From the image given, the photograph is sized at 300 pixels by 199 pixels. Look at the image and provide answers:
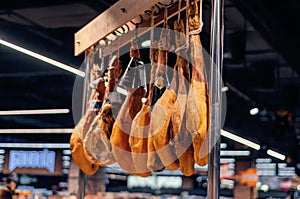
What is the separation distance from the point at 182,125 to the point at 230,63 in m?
2.15

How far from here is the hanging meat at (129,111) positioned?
1.24m

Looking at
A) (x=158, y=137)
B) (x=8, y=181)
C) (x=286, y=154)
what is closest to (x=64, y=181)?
(x=8, y=181)

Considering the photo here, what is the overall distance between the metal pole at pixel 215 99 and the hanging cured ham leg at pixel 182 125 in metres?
0.06

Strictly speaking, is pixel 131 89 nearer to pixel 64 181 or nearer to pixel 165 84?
pixel 165 84

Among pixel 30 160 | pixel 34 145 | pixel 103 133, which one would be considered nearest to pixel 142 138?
pixel 103 133

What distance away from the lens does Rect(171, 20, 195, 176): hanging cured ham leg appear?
111cm

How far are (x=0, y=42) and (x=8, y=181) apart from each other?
3.15 ft

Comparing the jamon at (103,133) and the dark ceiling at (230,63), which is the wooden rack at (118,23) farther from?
the dark ceiling at (230,63)

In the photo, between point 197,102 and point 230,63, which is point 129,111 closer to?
point 197,102

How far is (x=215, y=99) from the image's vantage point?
1077mm

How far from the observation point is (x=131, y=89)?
1289 mm

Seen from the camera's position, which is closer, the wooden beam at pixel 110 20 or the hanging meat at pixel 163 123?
the hanging meat at pixel 163 123

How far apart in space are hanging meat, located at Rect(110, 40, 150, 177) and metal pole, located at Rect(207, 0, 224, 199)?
216mm

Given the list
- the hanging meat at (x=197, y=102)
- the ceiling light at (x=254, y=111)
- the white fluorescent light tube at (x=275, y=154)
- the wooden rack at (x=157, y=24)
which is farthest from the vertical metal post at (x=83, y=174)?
the ceiling light at (x=254, y=111)
